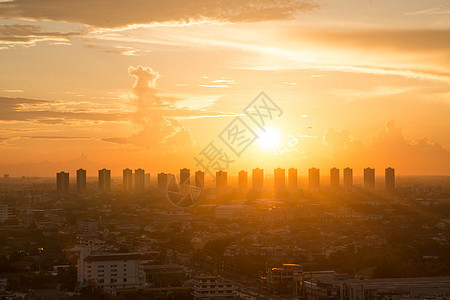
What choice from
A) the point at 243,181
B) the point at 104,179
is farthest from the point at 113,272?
the point at 104,179

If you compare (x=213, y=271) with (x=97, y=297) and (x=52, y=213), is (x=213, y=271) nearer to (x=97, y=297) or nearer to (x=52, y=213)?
(x=97, y=297)

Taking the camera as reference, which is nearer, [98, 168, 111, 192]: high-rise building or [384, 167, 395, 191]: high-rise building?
[384, 167, 395, 191]: high-rise building

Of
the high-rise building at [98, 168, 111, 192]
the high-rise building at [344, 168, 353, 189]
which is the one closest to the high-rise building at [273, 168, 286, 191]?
the high-rise building at [344, 168, 353, 189]

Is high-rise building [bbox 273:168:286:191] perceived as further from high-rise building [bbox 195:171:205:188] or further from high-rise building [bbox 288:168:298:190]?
high-rise building [bbox 195:171:205:188]

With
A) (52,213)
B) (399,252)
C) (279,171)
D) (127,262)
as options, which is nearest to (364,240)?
(399,252)

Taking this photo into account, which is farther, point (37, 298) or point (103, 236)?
point (103, 236)

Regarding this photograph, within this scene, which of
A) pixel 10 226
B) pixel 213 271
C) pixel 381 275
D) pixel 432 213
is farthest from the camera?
pixel 432 213

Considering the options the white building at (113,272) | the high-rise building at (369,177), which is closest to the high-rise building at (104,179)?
the high-rise building at (369,177)
